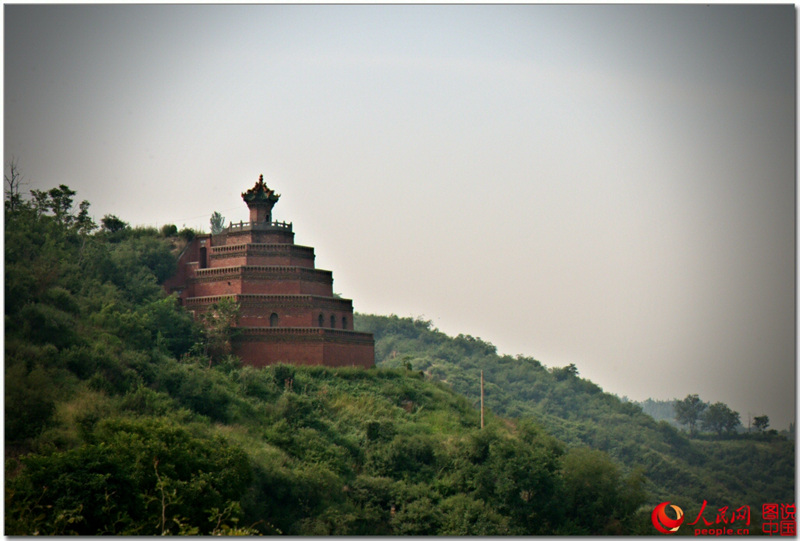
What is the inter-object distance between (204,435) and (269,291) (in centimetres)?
1186

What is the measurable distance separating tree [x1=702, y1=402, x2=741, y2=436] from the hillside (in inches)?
53.7

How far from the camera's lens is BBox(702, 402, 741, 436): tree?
8431 cm

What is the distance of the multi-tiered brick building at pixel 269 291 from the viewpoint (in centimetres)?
4034

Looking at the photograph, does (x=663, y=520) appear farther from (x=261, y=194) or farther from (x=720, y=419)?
(x=720, y=419)

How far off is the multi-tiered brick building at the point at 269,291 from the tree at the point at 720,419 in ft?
160

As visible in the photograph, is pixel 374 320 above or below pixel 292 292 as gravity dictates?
above

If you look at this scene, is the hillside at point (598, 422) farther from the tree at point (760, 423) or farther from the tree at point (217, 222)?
the tree at point (217, 222)

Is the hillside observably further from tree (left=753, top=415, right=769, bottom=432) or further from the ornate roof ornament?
the ornate roof ornament

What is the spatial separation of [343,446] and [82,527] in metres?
12.7

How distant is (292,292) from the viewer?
41.7m

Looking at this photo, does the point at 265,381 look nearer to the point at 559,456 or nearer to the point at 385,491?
the point at 385,491

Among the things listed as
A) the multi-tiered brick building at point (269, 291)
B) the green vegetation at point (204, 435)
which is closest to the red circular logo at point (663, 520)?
the green vegetation at point (204, 435)

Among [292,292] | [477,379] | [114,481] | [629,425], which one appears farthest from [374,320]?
[114,481]

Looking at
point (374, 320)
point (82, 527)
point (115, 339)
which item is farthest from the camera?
point (374, 320)
